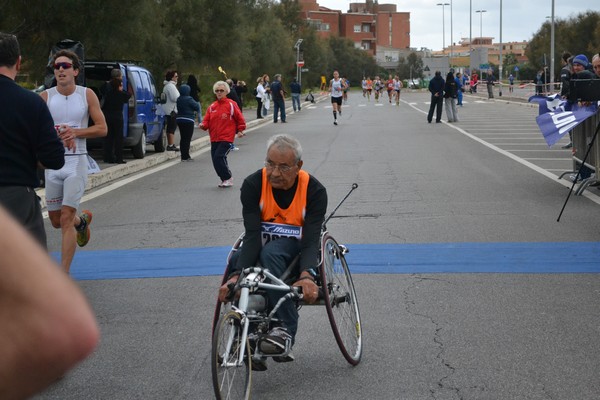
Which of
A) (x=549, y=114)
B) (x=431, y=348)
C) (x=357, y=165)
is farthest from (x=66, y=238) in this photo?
(x=357, y=165)

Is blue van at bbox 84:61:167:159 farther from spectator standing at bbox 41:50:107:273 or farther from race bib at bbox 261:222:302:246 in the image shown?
race bib at bbox 261:222:302:246

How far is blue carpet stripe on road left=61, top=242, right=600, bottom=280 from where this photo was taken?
8.70 m

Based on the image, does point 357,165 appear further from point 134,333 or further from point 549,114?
point 134,333

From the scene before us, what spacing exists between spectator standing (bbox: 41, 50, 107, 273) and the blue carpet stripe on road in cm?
125

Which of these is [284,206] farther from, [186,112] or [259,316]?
[186,112]

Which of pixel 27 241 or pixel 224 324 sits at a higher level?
pixel 27 241

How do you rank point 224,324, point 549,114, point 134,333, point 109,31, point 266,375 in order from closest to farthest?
point 224,324
point 266,375
point 134,333
point 549,114
point 109,31

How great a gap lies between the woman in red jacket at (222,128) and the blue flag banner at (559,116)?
15.6ft

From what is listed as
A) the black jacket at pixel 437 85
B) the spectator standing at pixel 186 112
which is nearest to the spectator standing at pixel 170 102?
the spectator standing at pixel 186 112

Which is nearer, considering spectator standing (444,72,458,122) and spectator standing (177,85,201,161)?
spectator standing (177,85,201,161)

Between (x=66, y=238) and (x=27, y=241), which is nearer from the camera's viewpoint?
(x=27, y=241)

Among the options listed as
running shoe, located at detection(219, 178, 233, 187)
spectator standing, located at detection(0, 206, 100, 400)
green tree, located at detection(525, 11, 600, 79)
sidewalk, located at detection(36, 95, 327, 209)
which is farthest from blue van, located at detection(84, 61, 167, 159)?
green tree, located at detection(525, 11, 600, 79)

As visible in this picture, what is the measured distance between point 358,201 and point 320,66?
9733 centimetres

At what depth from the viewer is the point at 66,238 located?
7512 millimetres
